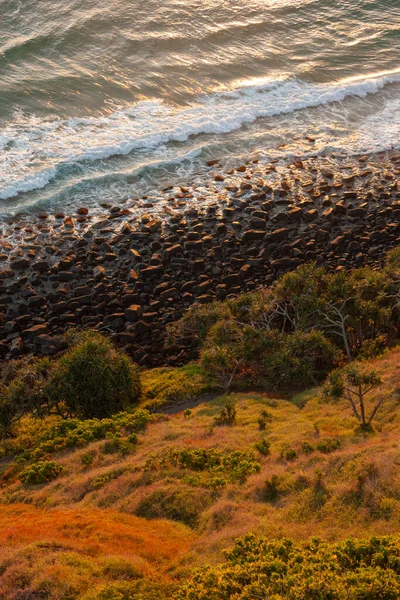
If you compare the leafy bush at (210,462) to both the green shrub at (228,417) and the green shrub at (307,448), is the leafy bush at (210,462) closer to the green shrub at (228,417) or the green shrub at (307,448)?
the green shrub at (307,448)

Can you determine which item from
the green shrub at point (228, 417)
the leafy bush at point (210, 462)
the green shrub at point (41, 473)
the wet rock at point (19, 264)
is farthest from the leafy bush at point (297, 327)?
the wet rock at point (19, 264)

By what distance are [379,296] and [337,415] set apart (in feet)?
24.5

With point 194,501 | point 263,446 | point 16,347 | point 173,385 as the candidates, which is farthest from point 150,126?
point 194,501

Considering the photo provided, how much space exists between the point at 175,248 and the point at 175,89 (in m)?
23.5

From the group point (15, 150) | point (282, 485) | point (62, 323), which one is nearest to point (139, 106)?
point (15, 150)

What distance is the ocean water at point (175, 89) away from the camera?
47.0 m

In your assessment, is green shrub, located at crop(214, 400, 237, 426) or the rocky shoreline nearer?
green shrub, located at crop(214, 400, 237, 426)

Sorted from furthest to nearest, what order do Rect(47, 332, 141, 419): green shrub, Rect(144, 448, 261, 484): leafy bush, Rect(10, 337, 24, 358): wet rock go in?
Rect(10, 337, 24, 358): wet rock
Rect(47, 332, 141, 419): green shrub
Rect(144, 448, 261, 484): leafy bush

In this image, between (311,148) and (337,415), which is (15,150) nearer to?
Answer: (311,148)

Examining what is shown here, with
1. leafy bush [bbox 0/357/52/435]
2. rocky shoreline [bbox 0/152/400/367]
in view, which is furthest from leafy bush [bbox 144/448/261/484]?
rocky shoreline [bbox 0/152/400/367]

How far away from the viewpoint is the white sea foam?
1836 inches

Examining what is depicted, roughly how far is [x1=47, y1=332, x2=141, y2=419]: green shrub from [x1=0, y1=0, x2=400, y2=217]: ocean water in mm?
15530

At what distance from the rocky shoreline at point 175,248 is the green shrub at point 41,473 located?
8436mm

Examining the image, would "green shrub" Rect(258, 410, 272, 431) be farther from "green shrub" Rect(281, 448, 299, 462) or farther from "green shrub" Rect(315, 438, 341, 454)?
"green shrub" Rect(315, 438, 341, 454)
